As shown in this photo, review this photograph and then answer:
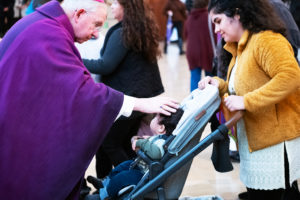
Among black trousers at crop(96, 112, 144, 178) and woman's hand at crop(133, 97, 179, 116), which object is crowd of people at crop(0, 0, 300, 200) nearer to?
woman's hand at crop(133, 97, 179, 116)

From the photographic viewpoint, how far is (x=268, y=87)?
2457 mm

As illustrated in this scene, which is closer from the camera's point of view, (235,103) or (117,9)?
(235,103)

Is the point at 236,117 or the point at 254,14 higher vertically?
the point at 254,14

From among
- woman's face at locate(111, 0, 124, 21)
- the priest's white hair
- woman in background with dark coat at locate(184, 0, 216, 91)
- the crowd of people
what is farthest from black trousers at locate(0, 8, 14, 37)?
the priest's white hair

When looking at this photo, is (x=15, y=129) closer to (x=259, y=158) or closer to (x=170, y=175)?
(x=170, y=175)

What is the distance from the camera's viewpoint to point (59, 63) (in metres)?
2.28

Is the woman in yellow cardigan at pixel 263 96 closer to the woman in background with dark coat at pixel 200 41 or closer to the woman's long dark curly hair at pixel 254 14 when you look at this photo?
the woman's long dark curly hair at pixel 254 14

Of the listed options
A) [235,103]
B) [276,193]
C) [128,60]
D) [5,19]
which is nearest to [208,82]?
[235,103]

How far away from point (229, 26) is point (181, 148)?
75 cm

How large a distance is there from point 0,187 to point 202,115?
112cm

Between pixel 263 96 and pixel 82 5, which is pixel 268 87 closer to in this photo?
pixel 263 96

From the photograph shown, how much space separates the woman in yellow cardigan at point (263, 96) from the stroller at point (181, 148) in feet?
0.40

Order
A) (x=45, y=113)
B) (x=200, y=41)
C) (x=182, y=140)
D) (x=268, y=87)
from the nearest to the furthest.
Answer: (x=45, y=113), (x=268, y=87), (x=182, y=140), (x=200, y=41)

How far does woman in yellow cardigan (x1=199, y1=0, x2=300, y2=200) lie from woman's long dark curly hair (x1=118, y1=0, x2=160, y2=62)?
0.93 m
